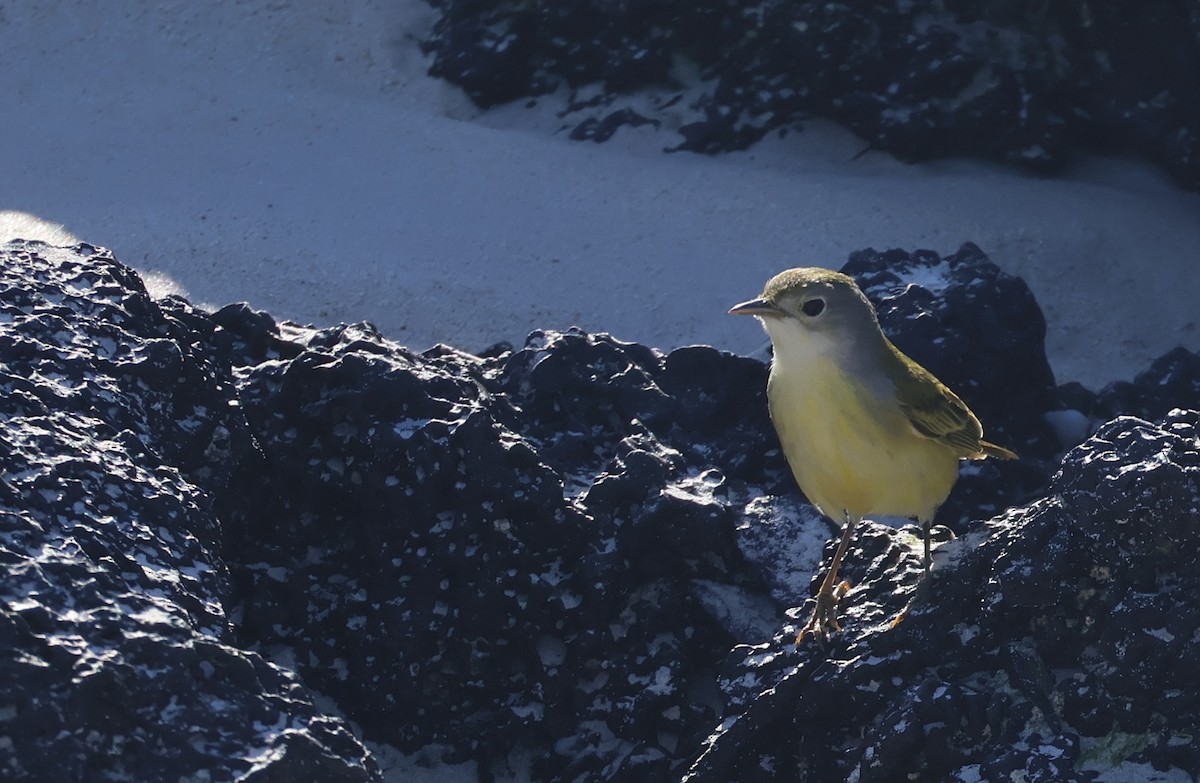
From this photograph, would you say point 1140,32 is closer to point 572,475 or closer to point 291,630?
point 572,475

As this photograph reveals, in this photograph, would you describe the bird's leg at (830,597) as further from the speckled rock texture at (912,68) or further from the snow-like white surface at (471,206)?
the speckled rock texture at (912,68)

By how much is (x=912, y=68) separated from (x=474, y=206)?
2.41 m

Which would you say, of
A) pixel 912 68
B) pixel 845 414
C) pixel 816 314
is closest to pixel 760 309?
pixel 816 314

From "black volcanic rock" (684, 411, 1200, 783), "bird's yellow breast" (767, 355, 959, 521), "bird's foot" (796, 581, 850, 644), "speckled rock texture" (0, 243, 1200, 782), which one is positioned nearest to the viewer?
"speckled rock texture" (0, 243, 1200, 782)

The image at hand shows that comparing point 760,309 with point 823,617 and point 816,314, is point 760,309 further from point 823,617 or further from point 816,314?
point 823,617

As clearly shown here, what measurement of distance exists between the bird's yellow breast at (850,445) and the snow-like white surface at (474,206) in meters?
2.27

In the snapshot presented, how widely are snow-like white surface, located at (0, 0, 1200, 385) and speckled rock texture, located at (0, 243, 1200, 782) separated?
1.31 metres

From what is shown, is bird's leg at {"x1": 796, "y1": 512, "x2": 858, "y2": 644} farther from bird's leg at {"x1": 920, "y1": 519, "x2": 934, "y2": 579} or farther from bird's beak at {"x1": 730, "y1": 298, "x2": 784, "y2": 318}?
bird's beak at {"x1": 730, "y1": 298, "x2": 784, "y2": 318}

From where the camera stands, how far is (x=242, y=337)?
4.90 m

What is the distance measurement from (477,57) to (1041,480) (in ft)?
14.2

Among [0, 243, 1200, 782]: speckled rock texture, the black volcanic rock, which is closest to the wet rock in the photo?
[0, 243, 1200, 782]: speckled rock texture

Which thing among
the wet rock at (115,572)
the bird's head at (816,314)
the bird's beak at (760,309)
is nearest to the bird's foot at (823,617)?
the bird's head at (816,314)

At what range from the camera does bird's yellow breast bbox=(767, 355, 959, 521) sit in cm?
414

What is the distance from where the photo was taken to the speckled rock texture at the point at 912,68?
23.6ft
